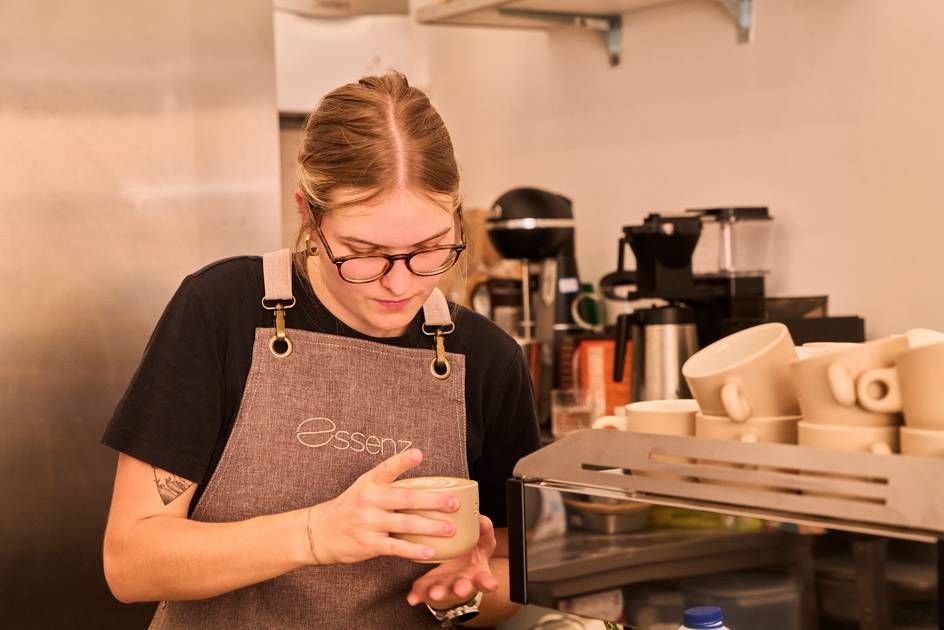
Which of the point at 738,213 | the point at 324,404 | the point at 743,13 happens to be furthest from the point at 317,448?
the point at 743,13

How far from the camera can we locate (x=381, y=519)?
3.51ft

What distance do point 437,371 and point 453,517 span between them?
39 cm

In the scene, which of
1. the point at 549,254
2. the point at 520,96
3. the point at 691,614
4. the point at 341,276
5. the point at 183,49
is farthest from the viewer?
the point at 520,96

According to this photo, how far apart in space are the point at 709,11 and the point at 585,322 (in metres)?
0.72

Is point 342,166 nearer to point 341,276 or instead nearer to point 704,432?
point 341,276

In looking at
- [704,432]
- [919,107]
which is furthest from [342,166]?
[919,107]

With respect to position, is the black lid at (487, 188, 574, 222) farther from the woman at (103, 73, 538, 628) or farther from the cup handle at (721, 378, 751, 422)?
the cup handle at (721, 378, 751, 422)

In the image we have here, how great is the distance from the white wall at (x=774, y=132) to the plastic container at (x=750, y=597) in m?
1.24

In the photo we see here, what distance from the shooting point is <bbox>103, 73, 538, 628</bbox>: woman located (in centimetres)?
126

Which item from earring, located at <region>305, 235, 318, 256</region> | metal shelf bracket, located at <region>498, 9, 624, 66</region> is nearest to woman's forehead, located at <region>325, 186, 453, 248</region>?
earring, located at <region>305, 235, 318, 256</region>

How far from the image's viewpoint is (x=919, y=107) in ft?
6.45

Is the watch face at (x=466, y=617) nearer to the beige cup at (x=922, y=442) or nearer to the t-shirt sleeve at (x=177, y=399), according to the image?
the t-shirt sleeve at (x=177, y=399)

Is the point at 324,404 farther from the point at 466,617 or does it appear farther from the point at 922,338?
the point at 922,338

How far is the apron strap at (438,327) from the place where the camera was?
147 cm
